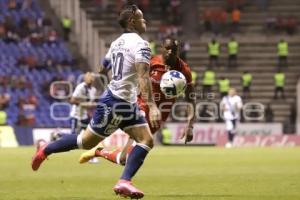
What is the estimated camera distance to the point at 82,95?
66.3 feet

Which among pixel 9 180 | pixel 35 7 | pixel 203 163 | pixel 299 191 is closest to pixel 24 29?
pixel 35 7

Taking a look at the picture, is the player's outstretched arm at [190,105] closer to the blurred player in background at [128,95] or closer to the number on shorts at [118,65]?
the blurred player in background at [128,95]

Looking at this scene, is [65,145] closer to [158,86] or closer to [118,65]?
[118,65]

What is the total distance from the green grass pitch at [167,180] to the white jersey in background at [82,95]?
1644 mm

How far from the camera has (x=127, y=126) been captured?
382 inches

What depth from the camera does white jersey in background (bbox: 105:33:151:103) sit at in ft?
31.3

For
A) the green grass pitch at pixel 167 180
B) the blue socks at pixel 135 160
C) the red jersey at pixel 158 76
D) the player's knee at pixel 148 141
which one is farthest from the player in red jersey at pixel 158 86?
the blue socks at pixel 135 160

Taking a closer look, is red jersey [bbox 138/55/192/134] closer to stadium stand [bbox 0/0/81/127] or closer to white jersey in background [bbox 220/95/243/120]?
white jersey in background [bbox 220/95/243/120]

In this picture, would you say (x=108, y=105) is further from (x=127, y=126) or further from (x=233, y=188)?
(x=233, y=188)

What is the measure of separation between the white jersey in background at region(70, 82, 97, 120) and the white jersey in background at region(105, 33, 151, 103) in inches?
403

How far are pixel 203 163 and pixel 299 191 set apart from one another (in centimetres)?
768

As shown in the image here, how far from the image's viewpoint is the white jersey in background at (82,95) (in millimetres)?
20047

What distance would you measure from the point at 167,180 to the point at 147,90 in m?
4.68

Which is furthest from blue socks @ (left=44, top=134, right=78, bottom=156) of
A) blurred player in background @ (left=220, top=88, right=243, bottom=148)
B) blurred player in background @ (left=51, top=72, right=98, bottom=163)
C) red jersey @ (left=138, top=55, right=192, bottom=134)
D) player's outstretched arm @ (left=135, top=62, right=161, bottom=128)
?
blurred player in background @ (left=220, top=88, right=243, bottom=148)
